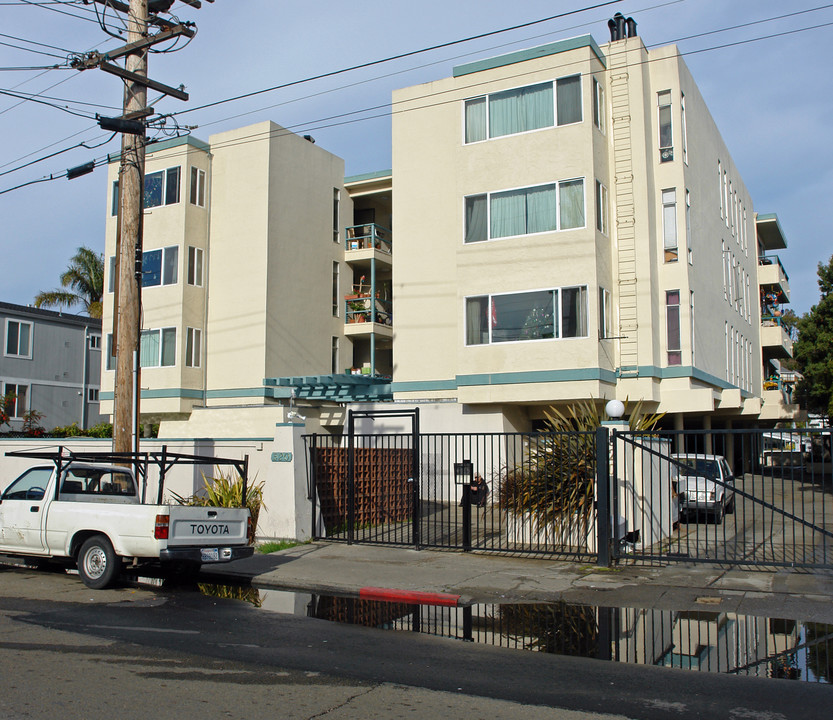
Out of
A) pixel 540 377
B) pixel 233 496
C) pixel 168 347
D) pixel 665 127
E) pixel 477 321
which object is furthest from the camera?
pixel 168 347

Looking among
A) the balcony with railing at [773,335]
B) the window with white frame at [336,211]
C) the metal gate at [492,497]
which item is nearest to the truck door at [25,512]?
the metal gate at [492,497]

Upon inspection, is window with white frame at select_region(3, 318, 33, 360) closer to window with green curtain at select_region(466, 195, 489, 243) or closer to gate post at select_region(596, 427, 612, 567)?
window with green curtain at select_region(466, 195, 489, 243)

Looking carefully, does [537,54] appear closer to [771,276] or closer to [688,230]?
[688,230]

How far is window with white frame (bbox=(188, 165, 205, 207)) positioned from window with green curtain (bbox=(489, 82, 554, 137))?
12.6 m

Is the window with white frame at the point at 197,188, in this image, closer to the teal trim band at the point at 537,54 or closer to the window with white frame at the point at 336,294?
the window with white frame at the point at 336,294

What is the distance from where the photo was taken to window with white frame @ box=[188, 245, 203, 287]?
30.1 m

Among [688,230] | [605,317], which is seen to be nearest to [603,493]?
[605,317]

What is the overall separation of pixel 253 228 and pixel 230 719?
25752mm

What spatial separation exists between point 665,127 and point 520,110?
518 cm

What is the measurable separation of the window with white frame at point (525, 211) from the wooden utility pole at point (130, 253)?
35.7ft

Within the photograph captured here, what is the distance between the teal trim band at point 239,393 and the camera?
28953mm

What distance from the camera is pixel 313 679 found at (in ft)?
21.5

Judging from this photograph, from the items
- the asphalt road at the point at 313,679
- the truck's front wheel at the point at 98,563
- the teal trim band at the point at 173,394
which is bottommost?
the asphalt road at the point at 313,679

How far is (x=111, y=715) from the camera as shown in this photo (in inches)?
216
